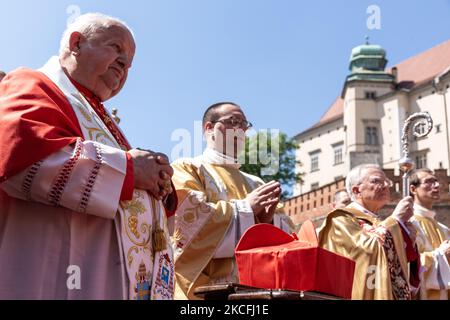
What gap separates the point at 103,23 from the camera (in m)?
3.78

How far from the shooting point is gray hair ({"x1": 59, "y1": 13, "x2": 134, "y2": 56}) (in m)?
3.77

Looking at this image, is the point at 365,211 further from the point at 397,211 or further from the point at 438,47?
the point at 438,47

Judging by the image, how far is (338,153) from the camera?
70.2 m

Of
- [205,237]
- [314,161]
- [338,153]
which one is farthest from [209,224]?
[314,161]

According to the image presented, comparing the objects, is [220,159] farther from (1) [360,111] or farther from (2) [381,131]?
(1) [360,111]

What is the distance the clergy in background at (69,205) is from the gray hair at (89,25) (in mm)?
290

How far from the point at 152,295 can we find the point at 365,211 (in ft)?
12.6

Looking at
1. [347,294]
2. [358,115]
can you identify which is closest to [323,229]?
[347,294]

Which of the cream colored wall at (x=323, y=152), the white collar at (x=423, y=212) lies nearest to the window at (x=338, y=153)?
the cream colored wall at (x=323, y=152)

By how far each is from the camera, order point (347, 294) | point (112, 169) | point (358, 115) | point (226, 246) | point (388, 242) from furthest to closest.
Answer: point (358, 115) → point (388, 242) → point (226, 246) → point (347, 294) → point (112, 169)

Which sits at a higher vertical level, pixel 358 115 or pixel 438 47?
pixel 438 47

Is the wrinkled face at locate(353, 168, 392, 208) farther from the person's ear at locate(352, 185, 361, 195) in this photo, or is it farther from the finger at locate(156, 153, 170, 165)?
the finger at locate(156, 153, 170, 165)

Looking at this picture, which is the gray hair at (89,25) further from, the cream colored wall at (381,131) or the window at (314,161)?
the window at (314,161)
